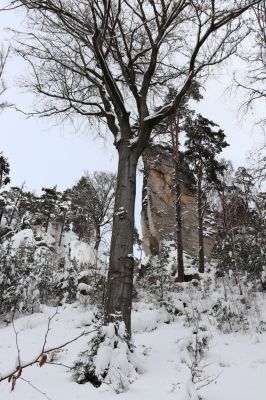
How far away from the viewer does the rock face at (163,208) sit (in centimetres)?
1928

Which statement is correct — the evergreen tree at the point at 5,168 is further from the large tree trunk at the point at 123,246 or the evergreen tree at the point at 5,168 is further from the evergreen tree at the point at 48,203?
the large tree trunk at the point at 123,246

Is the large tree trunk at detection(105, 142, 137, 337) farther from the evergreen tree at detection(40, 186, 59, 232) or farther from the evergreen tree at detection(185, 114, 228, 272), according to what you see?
the evergreen tree at detection(40, 186, 59, 232)

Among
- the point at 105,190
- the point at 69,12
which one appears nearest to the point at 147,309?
the point at 69,12

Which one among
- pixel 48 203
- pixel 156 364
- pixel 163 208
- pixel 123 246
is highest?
pixel 48 203

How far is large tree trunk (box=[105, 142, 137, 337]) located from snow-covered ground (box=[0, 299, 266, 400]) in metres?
0.77

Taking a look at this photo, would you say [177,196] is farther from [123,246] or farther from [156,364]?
[156,364]

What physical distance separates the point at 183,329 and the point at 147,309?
5.38 ft

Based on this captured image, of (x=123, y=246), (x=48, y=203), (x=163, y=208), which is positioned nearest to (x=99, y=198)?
(x=163, y=208)

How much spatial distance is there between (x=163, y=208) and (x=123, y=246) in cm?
1517

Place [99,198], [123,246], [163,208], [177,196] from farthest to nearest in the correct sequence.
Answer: [99,198]
[163,208]
[177,196]
[123,246]

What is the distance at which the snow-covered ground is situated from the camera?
12.0 feet

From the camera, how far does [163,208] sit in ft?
66.5

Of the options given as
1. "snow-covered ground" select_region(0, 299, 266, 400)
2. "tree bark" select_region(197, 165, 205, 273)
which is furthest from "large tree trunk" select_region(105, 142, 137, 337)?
"tree bark" select_region(197, 165, 205, 273)

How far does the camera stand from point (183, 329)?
689 cm
